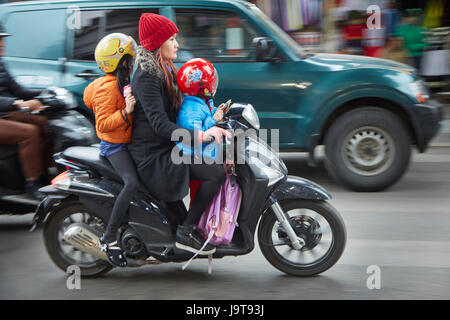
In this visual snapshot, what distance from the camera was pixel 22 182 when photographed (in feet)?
17.9

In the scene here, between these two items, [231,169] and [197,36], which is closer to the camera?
[231,169]

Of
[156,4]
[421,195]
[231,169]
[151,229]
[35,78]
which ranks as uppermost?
[156,4]

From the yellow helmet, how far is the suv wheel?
10.8ft

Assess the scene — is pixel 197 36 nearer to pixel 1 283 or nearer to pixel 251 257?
pixel 251 257

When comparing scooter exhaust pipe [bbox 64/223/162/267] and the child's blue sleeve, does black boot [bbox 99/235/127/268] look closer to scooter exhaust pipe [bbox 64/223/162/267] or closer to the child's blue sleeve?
scooter exhaust pipe [bbox 64/223/162/267]

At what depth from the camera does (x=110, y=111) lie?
13.2 ft

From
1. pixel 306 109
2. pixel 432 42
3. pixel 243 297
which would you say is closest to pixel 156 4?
pixel 306 109

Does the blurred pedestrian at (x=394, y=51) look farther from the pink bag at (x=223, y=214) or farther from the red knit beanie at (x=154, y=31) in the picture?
the red knit beanie at (x=154, y=31)

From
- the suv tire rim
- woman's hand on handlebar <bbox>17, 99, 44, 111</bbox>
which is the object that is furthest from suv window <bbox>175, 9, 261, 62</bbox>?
woman's hand on handlebar <bbox>17, 99, 44, 111</bbox>

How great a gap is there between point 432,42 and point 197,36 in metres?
6.08

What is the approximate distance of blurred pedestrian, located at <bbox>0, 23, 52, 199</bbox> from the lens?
5.39m

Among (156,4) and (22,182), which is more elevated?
(156,4)

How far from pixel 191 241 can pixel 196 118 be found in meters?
0.77

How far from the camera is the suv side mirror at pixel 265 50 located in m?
6.61
